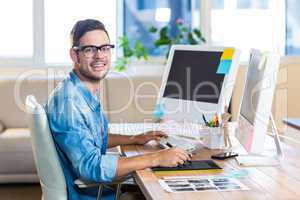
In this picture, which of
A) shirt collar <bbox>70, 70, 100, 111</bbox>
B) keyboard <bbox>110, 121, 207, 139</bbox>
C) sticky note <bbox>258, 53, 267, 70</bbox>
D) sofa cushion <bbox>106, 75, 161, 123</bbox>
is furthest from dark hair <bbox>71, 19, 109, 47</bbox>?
sofa cushion <bbox>106, 75, 161, 123</bbox>

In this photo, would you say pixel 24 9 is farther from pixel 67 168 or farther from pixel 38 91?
pixel 67 168

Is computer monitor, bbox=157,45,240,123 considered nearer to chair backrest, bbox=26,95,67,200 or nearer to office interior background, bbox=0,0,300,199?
chair backrest, bbox=26,95,67,200

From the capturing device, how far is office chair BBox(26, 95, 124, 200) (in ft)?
6.81

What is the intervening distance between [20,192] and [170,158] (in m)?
2.48

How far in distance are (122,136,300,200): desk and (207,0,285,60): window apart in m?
3.72

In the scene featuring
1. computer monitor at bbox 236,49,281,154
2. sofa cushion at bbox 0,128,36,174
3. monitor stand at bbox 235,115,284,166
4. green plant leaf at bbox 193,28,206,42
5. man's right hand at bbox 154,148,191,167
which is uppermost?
green plant leaf at bbox 193,28,206,42

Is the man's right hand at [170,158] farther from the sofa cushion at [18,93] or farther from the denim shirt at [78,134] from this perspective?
the sofa cushion at [18,93]

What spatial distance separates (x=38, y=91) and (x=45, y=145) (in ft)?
9.12

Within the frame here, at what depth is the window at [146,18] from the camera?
19.2 ft

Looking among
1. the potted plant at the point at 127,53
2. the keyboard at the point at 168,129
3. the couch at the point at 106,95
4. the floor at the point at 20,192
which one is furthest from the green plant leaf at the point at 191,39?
the keyboard at the point at 168,129

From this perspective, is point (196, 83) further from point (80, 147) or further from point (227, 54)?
point (80, 147)

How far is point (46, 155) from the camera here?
2.10 metres

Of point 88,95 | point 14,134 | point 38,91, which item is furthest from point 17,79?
point 88,95

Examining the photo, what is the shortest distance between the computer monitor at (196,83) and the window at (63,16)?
3075 millimetres
